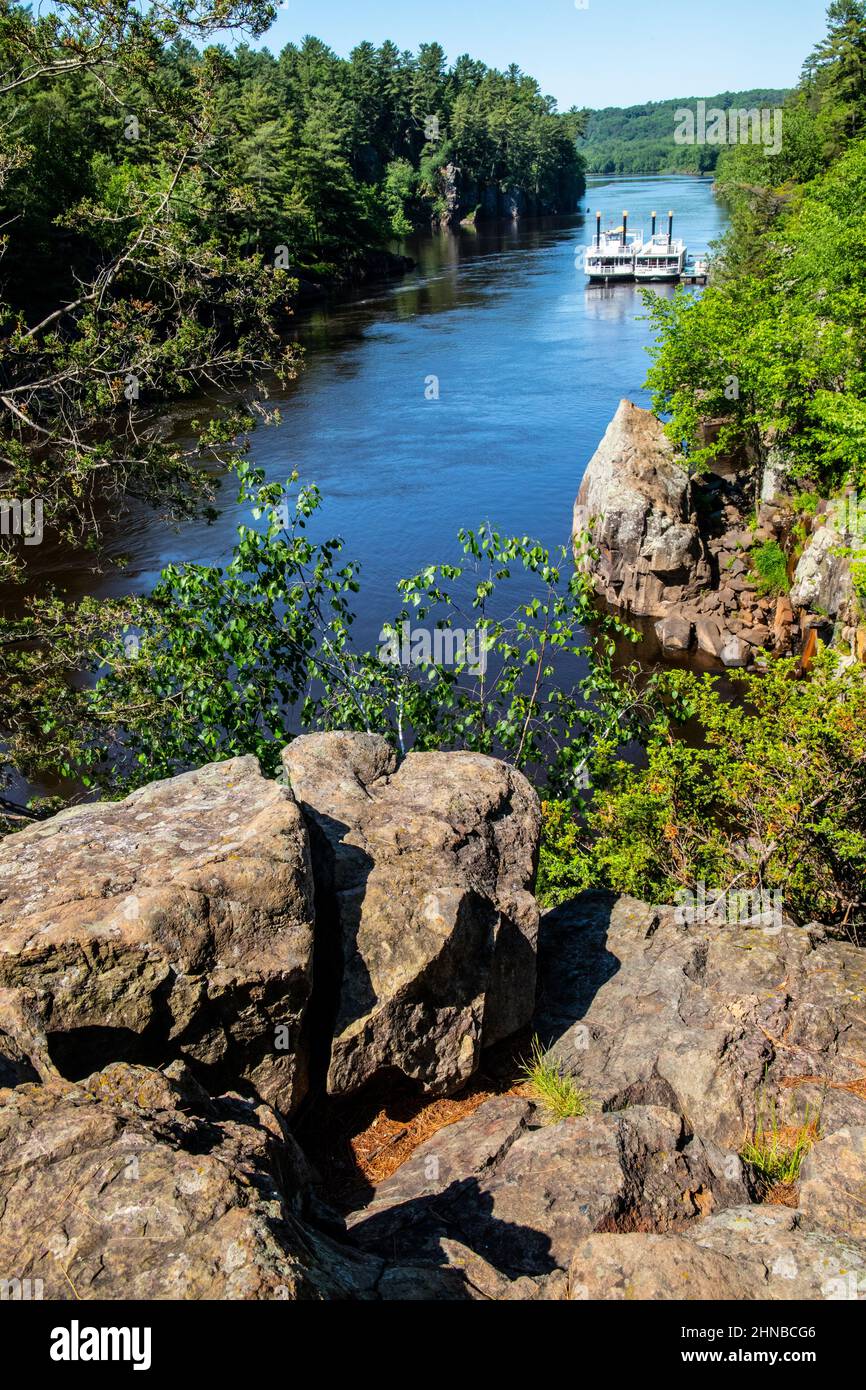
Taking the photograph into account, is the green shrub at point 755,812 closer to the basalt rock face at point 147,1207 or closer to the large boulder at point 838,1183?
the large boulder at point 838,1183

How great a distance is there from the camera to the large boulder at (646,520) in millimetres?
29125

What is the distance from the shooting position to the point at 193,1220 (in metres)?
4.25

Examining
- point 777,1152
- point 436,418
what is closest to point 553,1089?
point 777,1152

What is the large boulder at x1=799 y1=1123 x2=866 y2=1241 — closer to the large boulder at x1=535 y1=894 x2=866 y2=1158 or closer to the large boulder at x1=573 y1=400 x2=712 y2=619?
the large boulder at x1=535 y1=894 x2=866 y2=1158

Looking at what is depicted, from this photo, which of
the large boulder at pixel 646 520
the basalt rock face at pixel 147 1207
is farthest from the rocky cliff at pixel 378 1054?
the large boulder at pixel 646 520

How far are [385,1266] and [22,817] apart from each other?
8215 mm

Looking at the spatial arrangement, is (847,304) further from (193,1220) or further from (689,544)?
(193,1220)

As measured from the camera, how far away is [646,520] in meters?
29.1

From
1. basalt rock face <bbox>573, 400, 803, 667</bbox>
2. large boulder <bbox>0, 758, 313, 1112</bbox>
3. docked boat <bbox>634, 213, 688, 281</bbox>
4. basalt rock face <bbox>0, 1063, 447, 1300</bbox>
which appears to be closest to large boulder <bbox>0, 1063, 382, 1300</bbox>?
basalt rock face <bbox>0, 1063, 447, 1300</bbox>

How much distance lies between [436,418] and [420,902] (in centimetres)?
3928

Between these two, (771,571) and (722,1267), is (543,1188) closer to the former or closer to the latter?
(722,1267)

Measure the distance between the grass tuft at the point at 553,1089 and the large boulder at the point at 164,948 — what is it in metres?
2.05

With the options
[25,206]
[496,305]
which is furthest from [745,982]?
[496,305]

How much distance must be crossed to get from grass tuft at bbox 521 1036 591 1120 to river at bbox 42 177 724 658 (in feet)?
41.5
